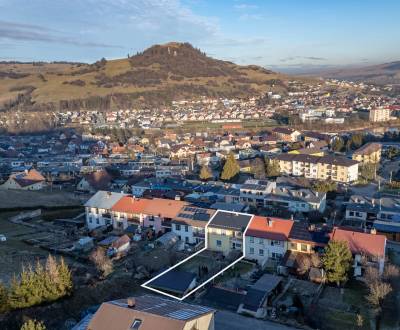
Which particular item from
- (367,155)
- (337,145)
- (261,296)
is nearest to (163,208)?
(261,296)

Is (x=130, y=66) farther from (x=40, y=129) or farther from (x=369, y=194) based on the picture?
(x=369, y=194)

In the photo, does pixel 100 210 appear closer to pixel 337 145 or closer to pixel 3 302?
pixel 3 302

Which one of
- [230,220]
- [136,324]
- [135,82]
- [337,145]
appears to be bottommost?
[337,145]

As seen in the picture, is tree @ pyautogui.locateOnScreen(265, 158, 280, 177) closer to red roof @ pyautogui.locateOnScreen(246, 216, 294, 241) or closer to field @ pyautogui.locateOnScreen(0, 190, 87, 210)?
field @ pyautogui.locateOnScreen(0, 190, 87, 210)

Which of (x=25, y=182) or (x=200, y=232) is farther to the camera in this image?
(x=25, y=182)

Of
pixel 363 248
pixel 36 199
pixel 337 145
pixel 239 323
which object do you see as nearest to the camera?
pixel 239 323

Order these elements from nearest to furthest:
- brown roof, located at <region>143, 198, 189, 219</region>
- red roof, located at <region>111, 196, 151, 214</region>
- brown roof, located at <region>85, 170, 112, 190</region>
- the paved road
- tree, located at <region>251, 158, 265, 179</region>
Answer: the paved road, brown roof, located at <region>143, 198, 189, 219</region>, red roof, located at <region>111, 196, 151, 214</region>, brown roof, located at <region>85, 170, 112, 190</region>, tree, located at <region>251, 158, 265, 179</region>

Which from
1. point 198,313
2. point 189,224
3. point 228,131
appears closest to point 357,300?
point 198,313

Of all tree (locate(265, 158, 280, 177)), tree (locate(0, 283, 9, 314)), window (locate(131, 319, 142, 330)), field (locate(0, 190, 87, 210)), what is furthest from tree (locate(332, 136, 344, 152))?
window (locate(131, 319, 142, 330))

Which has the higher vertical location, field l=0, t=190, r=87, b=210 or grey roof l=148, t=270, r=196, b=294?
grey roof l=148, t=270, r=196, b=294
